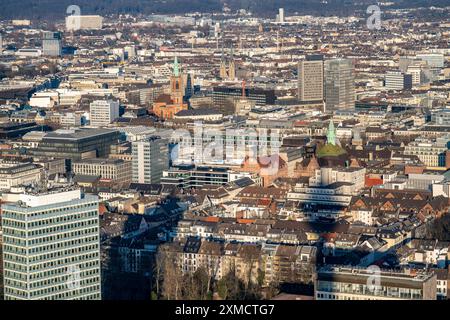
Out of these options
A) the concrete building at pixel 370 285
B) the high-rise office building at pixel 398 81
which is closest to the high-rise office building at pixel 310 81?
the high-rise office building at pixel 398 81

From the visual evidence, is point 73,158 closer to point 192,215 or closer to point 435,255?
point 192,215

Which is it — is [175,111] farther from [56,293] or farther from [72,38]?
[72,38]

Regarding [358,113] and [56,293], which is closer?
[56,293]

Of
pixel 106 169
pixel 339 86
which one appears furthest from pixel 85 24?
pixel 106 169

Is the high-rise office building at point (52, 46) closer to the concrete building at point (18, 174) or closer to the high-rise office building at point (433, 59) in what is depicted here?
the high-rise office building at point (433, 59)

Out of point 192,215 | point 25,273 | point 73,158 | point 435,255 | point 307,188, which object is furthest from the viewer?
point 73,158

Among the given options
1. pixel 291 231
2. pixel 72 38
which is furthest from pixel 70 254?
pixel 72 38

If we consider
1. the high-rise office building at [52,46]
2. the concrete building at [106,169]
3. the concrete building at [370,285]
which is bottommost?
the concrete building at [106,169]

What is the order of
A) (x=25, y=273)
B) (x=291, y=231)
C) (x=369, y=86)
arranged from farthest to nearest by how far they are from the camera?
(x=369, y=86)
(x=291, y=231)
(x=25, y=273)
